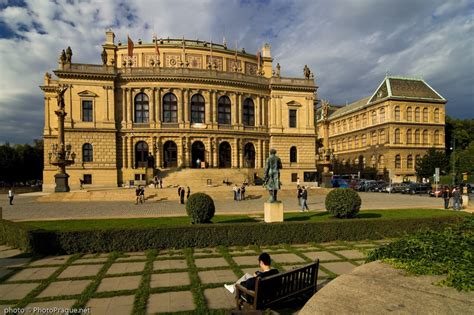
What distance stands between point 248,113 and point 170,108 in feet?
42.6

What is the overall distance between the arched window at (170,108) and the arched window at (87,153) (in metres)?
11.5

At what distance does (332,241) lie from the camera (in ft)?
45.5

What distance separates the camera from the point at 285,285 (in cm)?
607

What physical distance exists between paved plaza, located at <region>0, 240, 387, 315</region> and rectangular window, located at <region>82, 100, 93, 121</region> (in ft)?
121

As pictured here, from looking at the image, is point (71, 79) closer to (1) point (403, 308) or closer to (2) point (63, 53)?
(2) point (63, 53)

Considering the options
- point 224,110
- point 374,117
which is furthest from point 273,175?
point 374,117

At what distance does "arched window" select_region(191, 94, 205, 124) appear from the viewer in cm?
5034

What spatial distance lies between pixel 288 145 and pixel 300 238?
4154 cm

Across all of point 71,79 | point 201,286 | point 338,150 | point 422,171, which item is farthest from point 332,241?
point 338,150

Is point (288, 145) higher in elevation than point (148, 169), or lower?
higher

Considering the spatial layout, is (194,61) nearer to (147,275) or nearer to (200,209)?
(200,209)

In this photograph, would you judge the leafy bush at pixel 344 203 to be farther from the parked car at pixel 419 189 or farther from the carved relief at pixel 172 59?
the carved relief at pixel 172 59

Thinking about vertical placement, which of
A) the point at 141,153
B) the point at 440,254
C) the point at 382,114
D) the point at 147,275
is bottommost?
the point at 147,275

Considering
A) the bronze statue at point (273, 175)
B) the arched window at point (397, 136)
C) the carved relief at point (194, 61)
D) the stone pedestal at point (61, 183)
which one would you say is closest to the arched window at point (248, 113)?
the carved relief at point (194, 61)
